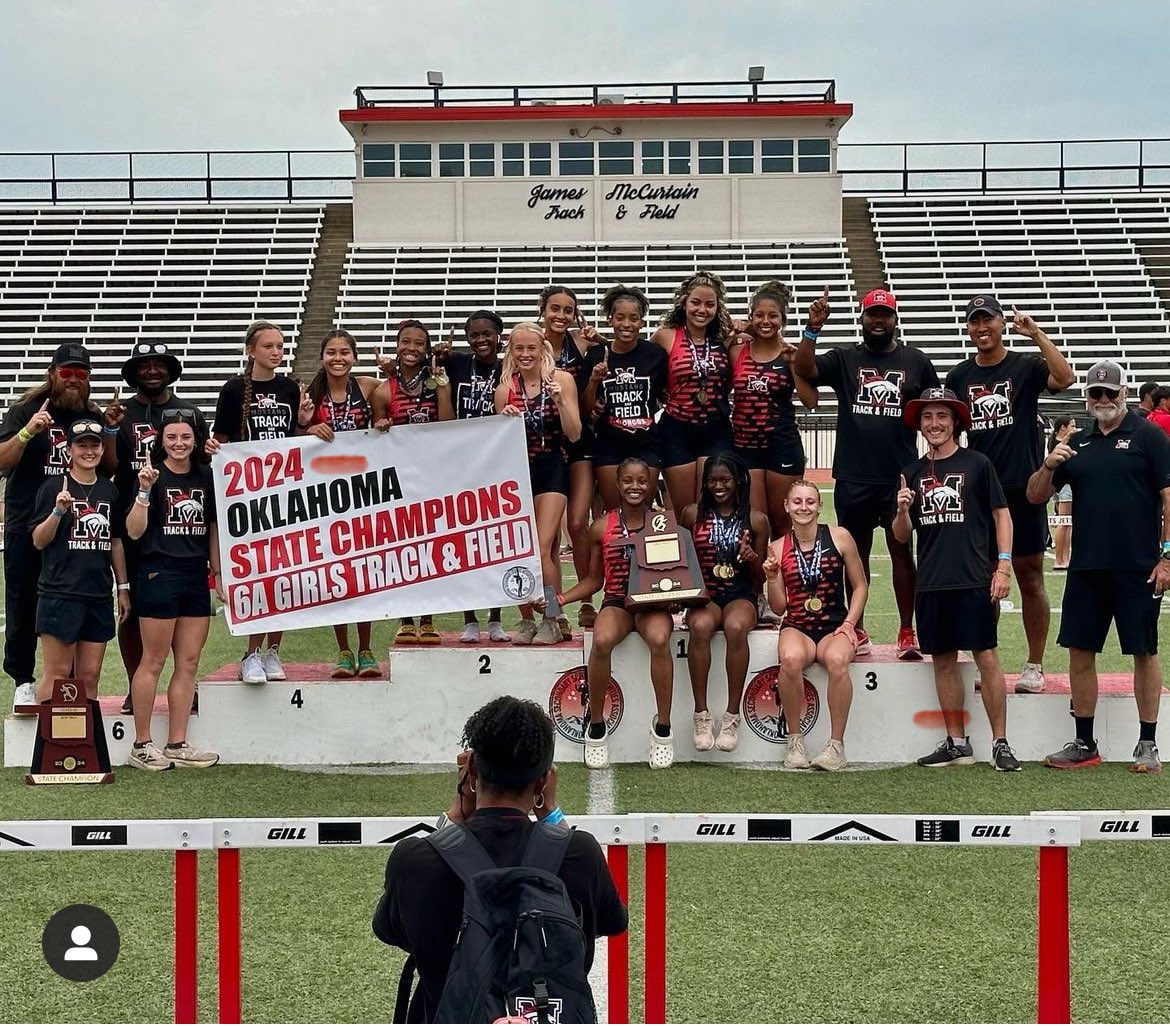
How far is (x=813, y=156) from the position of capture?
38406 mm

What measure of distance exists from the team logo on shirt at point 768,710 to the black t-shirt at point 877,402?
43.7 inches

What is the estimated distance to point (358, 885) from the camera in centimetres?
585

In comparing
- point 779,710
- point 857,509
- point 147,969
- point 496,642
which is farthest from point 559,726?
point 147,969

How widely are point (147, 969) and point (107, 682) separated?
562cm

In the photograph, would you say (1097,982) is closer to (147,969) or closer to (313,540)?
(147,969)

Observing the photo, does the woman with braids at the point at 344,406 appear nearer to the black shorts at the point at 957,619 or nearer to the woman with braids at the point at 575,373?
the woman with braids at the point at 575,373

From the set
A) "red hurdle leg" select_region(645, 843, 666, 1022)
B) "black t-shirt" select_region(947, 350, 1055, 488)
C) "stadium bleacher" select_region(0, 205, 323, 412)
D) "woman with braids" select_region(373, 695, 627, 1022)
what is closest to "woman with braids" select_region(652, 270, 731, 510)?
"black t-shirt" select_region(947, 350, 1055, 488)

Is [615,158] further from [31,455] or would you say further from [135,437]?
[135,437]

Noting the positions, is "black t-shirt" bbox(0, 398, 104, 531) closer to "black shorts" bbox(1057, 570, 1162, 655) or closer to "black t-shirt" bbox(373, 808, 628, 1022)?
"black shorts" bbox(1057, 570, 1162, 655)

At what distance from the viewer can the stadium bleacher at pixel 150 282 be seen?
34469mm

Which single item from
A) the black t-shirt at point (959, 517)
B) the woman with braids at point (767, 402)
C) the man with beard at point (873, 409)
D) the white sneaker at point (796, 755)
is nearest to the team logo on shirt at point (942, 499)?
the black t-shirt at point (959, 517)

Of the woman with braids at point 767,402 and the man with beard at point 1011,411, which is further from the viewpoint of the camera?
the woman with braids at point 767,402

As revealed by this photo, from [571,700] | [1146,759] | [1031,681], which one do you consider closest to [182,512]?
[571,700]

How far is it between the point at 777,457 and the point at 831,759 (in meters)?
1.61
